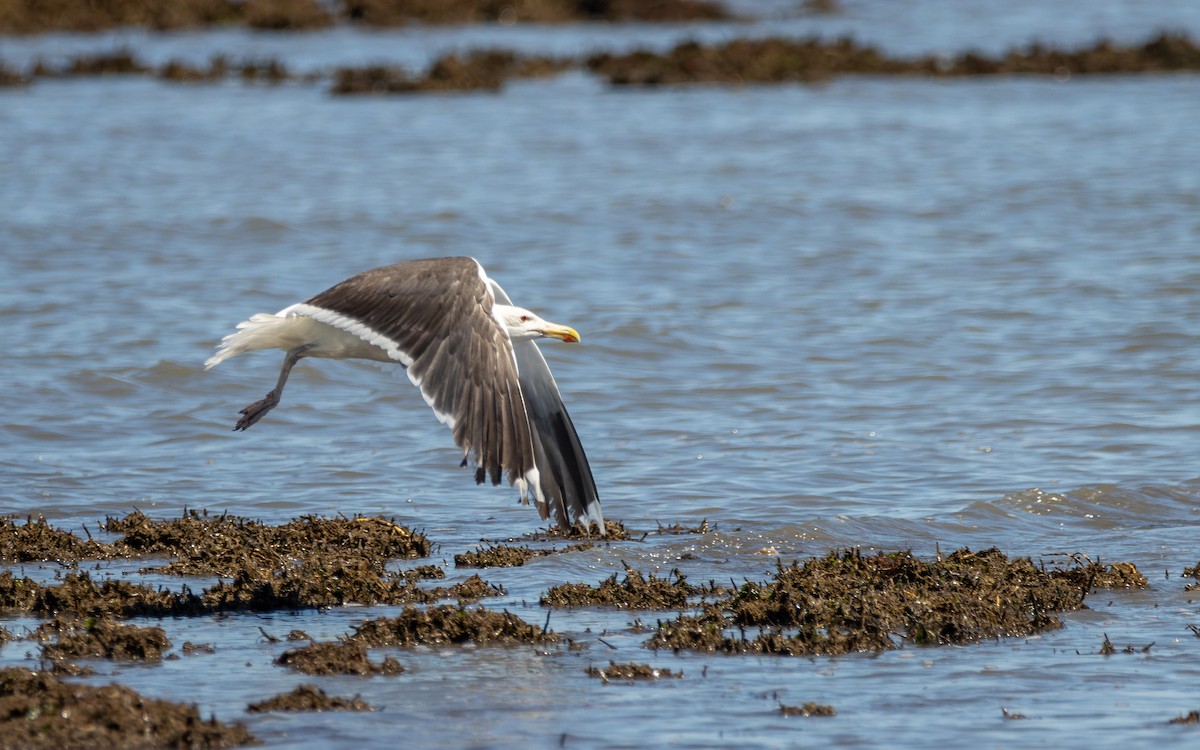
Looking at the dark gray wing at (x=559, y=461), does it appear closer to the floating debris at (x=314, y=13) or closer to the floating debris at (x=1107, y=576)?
the floating debris at (x=1107, y=576)

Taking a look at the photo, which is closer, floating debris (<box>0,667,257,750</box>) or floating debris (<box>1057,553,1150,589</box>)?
floating debris (<box>0,667,257,750</box>)

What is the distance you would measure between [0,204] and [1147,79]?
17.9 metres

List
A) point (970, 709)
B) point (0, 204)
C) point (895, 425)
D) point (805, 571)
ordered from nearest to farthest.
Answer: point (970, 709) < point (805, 571) < point (895, 425) < point (0, 204)

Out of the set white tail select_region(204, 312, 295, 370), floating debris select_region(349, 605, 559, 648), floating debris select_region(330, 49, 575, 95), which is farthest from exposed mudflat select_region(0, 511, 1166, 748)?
floating debris select_region(330, 49, 575, 95)

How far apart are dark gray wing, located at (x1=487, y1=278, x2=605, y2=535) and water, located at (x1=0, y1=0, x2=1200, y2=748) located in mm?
260

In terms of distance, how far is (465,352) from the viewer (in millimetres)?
6262

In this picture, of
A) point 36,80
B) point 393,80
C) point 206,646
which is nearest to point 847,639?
point 206,646

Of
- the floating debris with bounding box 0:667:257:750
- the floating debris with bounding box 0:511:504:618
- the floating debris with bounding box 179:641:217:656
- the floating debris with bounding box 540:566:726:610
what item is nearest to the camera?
the floating debris with bounding box 0:667:257:750

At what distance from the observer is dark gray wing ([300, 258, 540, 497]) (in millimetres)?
6016

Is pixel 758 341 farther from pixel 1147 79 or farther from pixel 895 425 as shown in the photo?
pixel 1147 79

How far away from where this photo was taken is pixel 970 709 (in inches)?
197

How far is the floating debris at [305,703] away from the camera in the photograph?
488 cm

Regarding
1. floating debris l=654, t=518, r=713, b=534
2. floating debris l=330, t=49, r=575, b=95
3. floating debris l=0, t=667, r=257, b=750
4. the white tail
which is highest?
floating debris l=330, t=49, r=575, b=95

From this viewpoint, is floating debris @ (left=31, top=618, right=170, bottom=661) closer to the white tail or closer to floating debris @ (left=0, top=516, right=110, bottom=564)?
floating debris @ (left=0, top=516, right=110, bottom=564)
